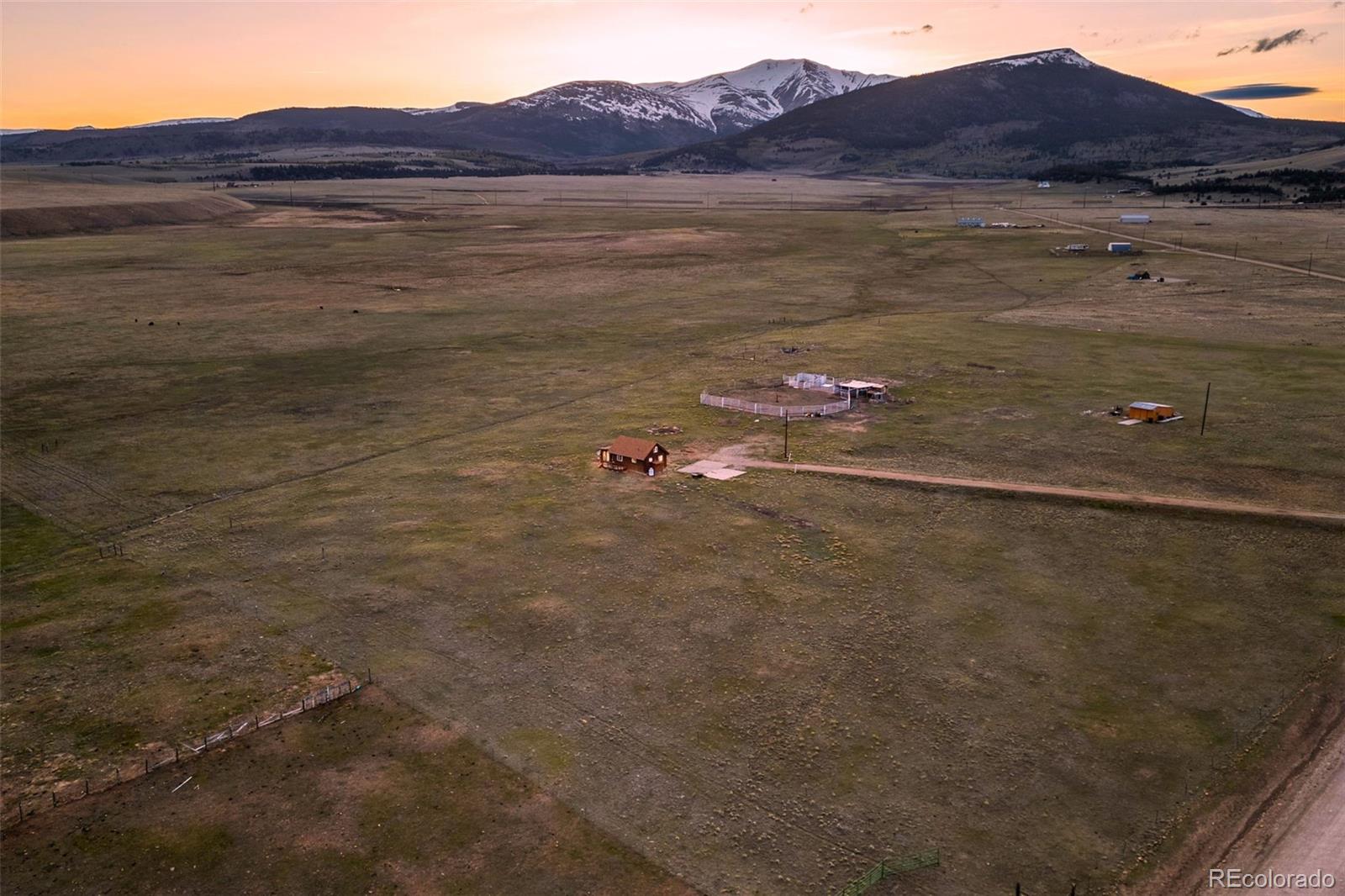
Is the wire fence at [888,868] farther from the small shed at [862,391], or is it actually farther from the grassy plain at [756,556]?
the small shed at [862,391]

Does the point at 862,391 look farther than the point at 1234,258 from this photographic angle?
No

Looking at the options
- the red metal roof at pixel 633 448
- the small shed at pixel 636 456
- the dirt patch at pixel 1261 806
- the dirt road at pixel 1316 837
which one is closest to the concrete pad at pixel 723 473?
the small shed at pixel 636 456

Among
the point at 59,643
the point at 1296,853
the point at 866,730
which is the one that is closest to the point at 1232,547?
the point at 1296,853

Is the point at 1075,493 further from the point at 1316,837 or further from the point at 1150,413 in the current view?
the point at 1316,837

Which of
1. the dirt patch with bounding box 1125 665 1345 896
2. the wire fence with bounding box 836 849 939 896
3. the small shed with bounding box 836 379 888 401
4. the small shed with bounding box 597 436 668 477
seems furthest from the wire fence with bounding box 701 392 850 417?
the wire fence with bounding box 836 849 939 896

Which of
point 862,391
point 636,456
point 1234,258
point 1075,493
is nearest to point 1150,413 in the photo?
point 1075,493
